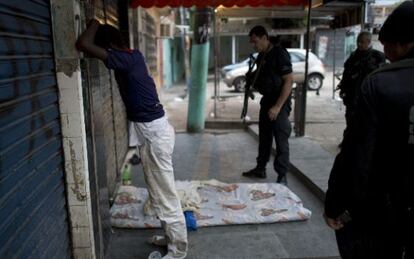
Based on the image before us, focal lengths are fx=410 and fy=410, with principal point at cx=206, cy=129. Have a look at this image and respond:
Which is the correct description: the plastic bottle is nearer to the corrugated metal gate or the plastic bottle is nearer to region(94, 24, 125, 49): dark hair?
the corrugated metal gate

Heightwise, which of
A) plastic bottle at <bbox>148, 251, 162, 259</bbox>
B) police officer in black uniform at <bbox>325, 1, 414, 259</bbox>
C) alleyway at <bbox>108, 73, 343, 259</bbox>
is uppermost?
police officer in black uniform at <bbox>325, 1, 414, 259</bbox>

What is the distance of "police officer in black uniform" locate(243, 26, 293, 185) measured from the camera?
175 inches

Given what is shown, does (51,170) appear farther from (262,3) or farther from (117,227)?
(262,3)

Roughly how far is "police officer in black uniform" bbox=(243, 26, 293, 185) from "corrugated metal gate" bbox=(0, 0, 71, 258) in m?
2.59

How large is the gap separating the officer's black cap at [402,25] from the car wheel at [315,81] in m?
13.8

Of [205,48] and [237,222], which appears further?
[205,48]

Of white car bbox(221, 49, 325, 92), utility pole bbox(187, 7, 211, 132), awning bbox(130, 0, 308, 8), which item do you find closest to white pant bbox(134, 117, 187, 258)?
awning bbox(130, 0, 308, 8)

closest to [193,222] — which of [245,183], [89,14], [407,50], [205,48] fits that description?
[245,183]

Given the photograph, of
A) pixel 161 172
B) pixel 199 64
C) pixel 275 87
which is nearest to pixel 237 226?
pixel 161 172

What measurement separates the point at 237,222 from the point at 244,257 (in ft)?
1.85

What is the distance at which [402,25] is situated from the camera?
1783 mm

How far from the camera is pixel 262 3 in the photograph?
18.2 feet

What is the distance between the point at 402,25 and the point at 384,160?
1.97 feet

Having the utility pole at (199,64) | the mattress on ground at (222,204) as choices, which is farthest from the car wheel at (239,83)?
the mattress on ground at (222,204)
